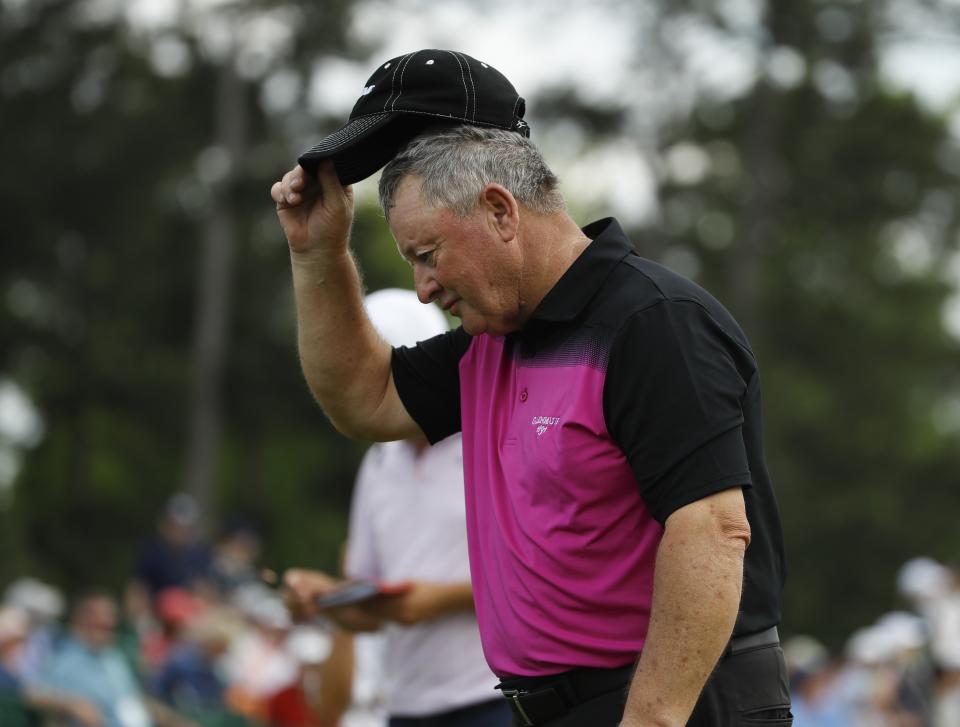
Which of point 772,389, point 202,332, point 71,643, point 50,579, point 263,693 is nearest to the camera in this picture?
point 71,643

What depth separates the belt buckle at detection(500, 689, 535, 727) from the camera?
3.02m

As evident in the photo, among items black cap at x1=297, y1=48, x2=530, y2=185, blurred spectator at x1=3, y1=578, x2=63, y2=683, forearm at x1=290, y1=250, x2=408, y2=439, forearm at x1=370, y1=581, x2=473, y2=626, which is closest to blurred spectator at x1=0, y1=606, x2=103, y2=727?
blurred spectator at x1=3, y1=578, x2=63, y2=683

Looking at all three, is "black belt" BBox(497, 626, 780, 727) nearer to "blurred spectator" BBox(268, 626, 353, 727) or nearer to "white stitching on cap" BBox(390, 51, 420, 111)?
"white stitching on cap" BBox(390, 51, 420, 111)

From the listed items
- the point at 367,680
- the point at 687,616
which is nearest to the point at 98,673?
the point at 367,680

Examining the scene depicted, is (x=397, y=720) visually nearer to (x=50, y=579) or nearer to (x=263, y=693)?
(x=263, y=693)

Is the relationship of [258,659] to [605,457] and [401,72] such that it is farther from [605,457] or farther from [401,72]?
[605,457]

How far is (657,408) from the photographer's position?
2.68 m

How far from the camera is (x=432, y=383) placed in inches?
137

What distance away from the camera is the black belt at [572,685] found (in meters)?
2.90

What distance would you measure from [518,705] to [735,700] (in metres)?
0.44

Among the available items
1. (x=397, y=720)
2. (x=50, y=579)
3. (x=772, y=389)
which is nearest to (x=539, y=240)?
(x=397, y=720)

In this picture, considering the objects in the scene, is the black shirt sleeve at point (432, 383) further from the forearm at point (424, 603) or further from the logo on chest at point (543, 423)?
the forearm at point (424, 603)

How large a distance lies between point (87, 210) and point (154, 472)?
8.82 m

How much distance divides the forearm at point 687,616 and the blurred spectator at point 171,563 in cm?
1181
